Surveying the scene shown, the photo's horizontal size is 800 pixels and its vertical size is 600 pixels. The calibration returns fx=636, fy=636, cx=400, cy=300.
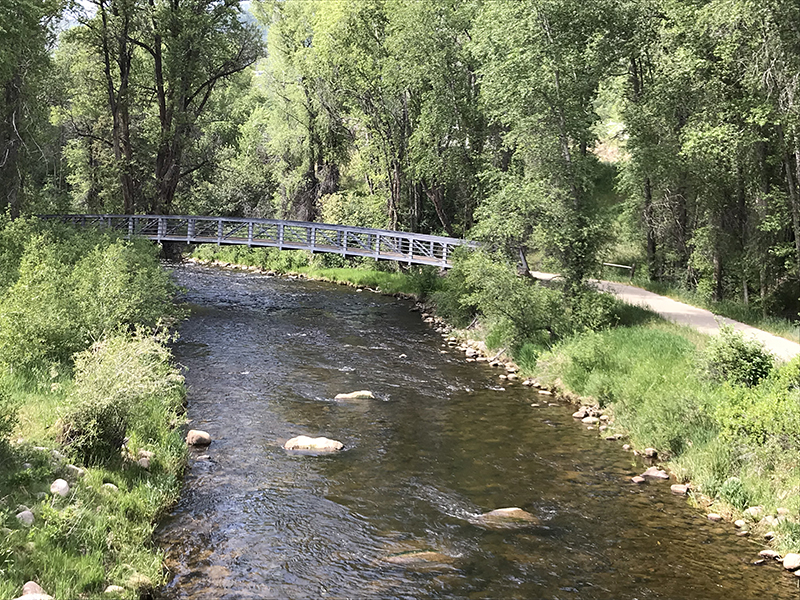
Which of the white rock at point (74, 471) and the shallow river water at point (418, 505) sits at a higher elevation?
the white rock at point (74, 471)

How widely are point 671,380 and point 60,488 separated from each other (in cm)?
994

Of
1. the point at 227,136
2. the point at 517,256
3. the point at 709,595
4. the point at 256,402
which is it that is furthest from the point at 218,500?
the point at 227,136

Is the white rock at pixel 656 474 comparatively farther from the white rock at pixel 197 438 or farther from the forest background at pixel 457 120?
the forest background at pixel 457 120

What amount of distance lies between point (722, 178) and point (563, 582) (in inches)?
654

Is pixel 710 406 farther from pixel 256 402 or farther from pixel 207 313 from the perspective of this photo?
pixel 207 313

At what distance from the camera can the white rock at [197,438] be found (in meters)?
9.93

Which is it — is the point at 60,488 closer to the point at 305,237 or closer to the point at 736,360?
the point at 736,360

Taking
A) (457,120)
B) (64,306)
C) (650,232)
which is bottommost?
(64,306)

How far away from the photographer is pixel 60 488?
251 inches

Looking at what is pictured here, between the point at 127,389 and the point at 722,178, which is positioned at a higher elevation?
the point at 722,178

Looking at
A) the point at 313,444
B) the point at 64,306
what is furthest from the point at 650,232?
the point at 64,306

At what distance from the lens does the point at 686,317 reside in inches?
667

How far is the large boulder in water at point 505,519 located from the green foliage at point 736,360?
4.70m

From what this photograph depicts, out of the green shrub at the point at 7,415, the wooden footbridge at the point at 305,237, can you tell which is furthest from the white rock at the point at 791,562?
the wooden footbridge at the point at 305,237
